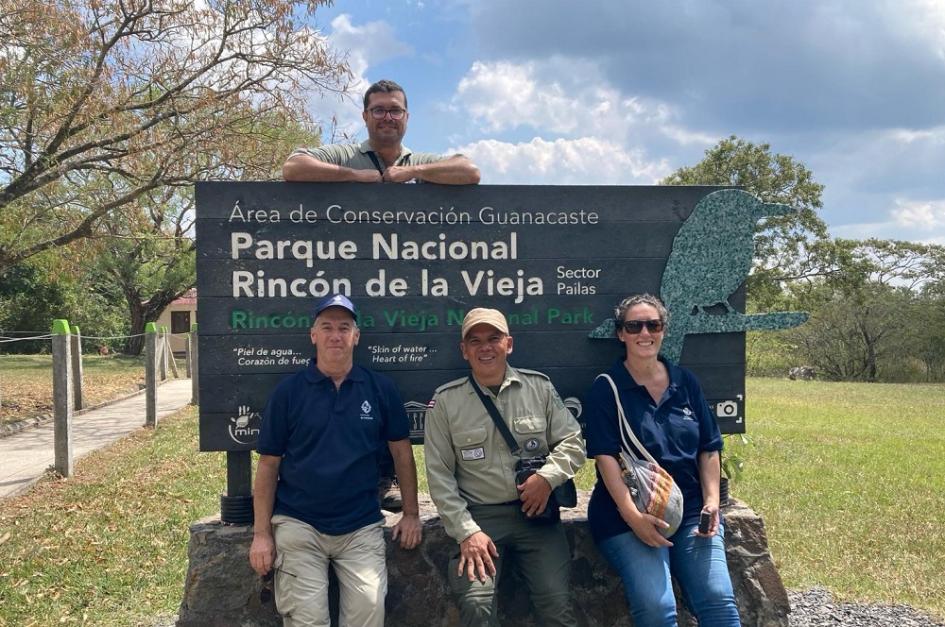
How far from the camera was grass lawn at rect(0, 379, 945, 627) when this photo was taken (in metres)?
4.25

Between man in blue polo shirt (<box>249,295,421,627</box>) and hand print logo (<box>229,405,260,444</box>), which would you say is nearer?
man in blue polo shirt (<box>249,295,421,627</box>)

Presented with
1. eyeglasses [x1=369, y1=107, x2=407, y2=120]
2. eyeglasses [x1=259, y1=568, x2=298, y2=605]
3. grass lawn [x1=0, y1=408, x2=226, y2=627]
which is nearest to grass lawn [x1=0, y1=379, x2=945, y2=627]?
grass lawn [x1=0, y1=408, x2=226, y2=627]

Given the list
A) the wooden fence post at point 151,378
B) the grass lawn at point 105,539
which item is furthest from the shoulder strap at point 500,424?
the wooden fence post at point 151,378

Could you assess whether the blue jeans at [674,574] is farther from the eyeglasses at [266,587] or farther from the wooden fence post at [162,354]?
the wooden fence post at [162,354]

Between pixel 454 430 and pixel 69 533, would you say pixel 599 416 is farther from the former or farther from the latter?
pixel 69 533

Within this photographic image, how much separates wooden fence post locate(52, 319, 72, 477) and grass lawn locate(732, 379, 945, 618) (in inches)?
254

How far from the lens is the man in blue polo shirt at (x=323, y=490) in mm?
2879

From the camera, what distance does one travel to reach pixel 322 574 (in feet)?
9.55

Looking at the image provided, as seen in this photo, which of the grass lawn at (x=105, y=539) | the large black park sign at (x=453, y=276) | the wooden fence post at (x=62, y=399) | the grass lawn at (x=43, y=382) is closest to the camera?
the large black park sign at (x=453, y=276)

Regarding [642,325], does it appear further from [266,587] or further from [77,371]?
[77,371]

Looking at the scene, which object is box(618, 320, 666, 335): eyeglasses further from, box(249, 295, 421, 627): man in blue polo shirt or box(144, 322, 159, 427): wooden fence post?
box(144, 322, 159, 427): wooden fence post

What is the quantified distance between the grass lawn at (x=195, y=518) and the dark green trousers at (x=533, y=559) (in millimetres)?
2168

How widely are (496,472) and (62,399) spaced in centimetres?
569

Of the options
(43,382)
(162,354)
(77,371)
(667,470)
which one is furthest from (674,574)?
(162,354)
